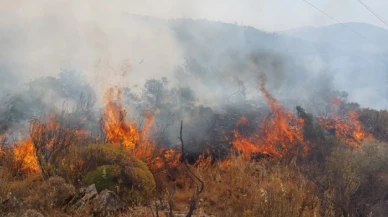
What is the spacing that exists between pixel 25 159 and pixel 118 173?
290cm

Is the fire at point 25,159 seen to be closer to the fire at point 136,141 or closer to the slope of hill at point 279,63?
the fire at point 136,141

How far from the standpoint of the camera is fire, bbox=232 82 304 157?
11492mm

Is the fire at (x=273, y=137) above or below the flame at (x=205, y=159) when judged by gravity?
above

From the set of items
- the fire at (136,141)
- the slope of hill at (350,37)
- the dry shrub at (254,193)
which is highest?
the slope of hill at (350,37)

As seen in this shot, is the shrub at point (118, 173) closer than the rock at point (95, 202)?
No

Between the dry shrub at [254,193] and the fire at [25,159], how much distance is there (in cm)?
376

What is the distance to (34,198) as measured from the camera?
5594mm

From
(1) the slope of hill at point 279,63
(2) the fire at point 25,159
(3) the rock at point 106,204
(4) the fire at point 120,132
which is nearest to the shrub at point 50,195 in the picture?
(3) the rock at point 106,204

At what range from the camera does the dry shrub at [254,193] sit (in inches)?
208

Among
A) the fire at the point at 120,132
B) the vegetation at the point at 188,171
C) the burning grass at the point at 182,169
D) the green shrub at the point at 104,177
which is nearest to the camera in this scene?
the vegetation at the point at 188,171

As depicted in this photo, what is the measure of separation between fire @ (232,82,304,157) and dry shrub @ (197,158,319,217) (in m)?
2.70

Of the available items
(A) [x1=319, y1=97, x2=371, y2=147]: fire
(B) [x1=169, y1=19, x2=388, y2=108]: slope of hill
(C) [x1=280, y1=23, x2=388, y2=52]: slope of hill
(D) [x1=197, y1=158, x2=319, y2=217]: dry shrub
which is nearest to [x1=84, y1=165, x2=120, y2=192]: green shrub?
(D) [x1=197, y1=158, x2=319, y2=217]: dry shrub

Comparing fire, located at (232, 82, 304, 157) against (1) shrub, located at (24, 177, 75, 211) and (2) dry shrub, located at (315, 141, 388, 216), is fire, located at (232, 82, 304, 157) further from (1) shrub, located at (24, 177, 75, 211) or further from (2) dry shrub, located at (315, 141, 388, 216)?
(1) shrub, located at (24, 177, 75, 211)

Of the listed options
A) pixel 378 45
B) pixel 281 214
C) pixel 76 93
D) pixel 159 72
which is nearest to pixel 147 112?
pixel 76 93
